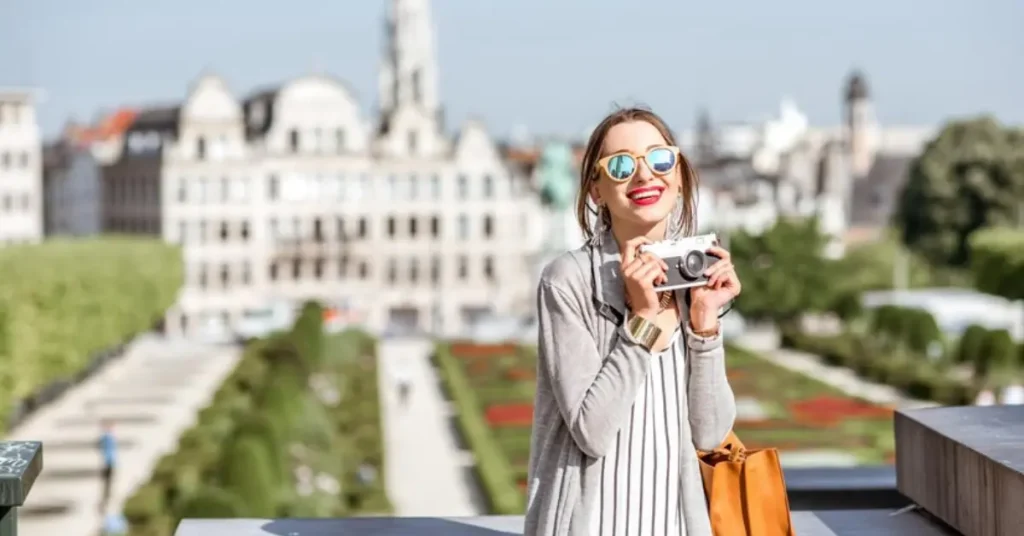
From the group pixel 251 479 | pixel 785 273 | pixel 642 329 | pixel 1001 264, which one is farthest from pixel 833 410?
pixel 642 329

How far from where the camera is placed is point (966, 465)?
17.3 ft

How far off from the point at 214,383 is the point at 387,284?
24806 millimetres

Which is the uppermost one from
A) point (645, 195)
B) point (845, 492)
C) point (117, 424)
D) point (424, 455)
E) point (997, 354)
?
point (645, 195)

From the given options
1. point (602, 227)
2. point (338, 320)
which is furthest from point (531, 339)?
point (602, 227)

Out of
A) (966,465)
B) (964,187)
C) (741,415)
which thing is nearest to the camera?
(966,465)

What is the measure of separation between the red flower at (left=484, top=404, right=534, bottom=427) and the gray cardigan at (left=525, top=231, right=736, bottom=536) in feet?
94.4

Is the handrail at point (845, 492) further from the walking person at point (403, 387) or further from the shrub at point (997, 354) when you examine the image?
the shrub at point (997, 354)

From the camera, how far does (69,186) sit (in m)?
79.9

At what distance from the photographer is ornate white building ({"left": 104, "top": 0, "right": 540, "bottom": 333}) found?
68188 millimetres

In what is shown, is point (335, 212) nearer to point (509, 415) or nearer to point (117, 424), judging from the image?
point (117, 424)

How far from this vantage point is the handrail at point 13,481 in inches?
182

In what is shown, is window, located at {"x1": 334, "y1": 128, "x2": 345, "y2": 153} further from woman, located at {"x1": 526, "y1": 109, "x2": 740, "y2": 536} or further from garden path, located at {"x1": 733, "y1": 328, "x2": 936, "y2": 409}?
woman, located at {"x1": 526, "y1": 109, "x2": 740, "y2": 536}

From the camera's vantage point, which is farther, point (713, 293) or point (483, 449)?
point (483, 449)

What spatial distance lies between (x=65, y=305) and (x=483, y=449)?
42.4 feet
